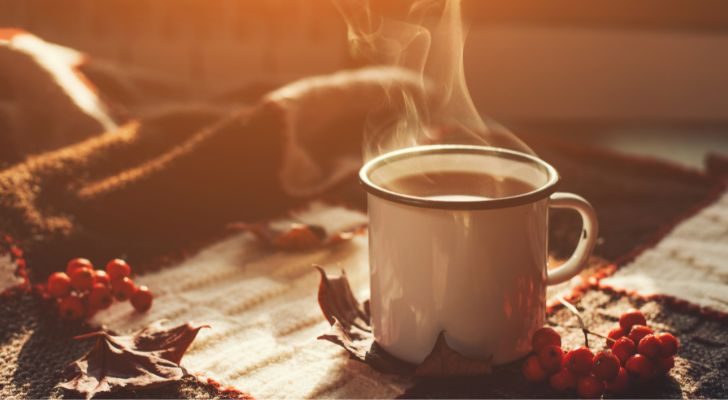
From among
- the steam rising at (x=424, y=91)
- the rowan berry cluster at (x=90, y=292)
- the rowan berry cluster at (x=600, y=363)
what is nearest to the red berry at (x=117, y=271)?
the rowan berry cluster at (x=90, y=292)

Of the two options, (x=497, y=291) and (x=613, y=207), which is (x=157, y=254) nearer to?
(x=497, y=291)

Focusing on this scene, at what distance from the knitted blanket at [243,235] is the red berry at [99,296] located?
2 cm

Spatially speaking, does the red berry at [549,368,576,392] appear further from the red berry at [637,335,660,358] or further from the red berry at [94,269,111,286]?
the red berry at [94,269,111,286]

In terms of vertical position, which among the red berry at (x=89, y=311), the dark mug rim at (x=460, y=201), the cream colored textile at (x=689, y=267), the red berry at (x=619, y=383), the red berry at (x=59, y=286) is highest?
the dark mug rim at (x=460, y=201)

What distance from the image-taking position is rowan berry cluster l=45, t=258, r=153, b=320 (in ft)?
2.24

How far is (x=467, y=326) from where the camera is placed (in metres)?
0.54

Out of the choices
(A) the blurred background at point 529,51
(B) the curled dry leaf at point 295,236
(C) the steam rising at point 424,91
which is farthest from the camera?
(A) the blurred background at point 529,51

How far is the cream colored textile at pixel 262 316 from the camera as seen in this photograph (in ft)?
1.94

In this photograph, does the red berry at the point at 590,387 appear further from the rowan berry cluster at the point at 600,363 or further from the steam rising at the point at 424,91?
the steam rising at the point at 424,91

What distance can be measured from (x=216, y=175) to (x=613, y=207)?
506 millimetres

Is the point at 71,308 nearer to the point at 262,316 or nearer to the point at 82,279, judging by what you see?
the point at 82,279

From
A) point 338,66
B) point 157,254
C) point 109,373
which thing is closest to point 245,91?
point 338,66

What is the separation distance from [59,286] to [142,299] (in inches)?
Answer: 2.8

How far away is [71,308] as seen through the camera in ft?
2.23
